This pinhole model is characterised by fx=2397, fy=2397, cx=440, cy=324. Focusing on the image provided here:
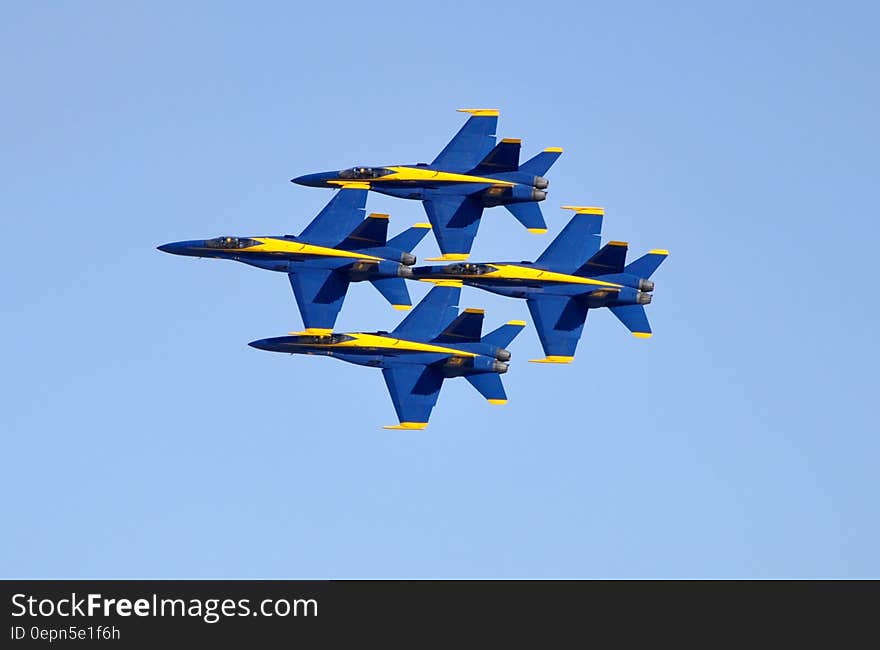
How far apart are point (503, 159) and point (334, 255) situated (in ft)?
39.9

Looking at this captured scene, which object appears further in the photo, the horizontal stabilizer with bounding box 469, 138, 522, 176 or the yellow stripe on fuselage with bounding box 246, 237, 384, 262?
the horizontal stabilizer with bounding box 469, 138, 522, 176

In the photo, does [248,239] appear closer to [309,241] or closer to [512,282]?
[309,241]

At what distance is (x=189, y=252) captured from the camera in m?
144

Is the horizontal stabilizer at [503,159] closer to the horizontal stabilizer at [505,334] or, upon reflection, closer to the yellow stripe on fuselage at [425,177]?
the yellow stripe on fuselage at [425,177]

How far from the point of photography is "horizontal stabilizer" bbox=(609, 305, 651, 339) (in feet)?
465

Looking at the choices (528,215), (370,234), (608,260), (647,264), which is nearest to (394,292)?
(370,234)

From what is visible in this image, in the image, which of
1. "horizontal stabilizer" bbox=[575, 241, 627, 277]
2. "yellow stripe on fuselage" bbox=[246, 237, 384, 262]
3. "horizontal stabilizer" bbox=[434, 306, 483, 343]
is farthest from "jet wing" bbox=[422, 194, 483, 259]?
"horizontal stabilizer" bbox=[575, 241, 627, 277]

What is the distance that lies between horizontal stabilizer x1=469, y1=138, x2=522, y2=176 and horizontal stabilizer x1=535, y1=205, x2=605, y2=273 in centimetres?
420

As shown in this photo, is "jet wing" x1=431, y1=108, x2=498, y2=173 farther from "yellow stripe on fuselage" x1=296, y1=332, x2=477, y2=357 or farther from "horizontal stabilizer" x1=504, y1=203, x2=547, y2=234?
"yellow stripe on fuselage" x1=296, y1=332, x2=477, y2=357

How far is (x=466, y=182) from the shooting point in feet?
473

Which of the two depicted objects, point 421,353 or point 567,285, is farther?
point 567,285

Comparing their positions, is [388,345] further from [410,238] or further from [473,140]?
[473,140]
